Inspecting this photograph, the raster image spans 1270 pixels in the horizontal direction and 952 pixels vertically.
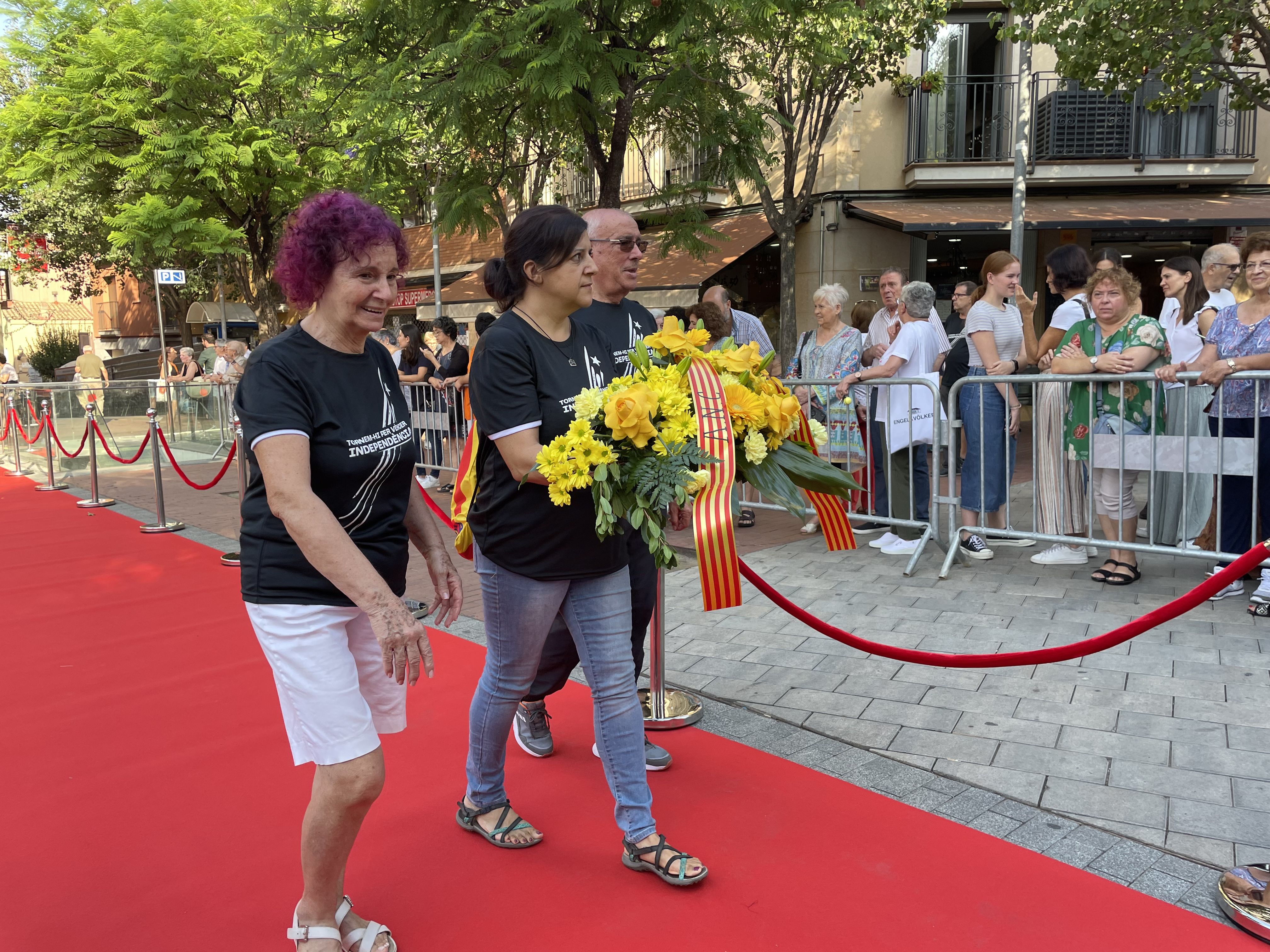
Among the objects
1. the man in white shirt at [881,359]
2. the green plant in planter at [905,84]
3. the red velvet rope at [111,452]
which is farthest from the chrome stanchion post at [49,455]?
the green plant in planter at [905,84]

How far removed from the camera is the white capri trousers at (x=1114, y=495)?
5.70 metres

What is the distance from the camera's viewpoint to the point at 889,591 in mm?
5840

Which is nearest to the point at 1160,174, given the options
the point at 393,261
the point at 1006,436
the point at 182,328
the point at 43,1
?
the point at 1006,436

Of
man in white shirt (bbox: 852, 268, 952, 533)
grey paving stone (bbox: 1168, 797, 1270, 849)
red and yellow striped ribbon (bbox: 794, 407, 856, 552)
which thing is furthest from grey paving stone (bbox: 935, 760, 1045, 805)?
man in white shirt (bbox: 852, 268, 952, 533)

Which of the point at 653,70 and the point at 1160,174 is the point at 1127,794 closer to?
the point at 653,70

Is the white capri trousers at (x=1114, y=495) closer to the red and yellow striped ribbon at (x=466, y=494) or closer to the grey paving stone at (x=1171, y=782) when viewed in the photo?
the grey paving stone at (x=1171, y=782)

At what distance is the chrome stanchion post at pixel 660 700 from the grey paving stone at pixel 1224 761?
1.82 m

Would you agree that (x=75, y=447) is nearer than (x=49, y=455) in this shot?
No

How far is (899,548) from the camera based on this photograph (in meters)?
6.76

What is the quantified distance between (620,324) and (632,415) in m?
0.99

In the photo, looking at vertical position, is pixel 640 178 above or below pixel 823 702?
above

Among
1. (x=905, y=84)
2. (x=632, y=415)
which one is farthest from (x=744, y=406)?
(x=905, y=84)

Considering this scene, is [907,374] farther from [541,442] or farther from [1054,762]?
[541,442]

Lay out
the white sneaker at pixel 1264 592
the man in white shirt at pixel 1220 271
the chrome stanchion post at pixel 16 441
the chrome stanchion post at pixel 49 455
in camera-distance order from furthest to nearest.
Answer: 1. the chrome stanchion post at pixel 16 441
2. the chrome stanchion post at pixel 49 455
3. the man in white shirt at pixel 1220 271
4. the white sneaker at pixel 1264 592
